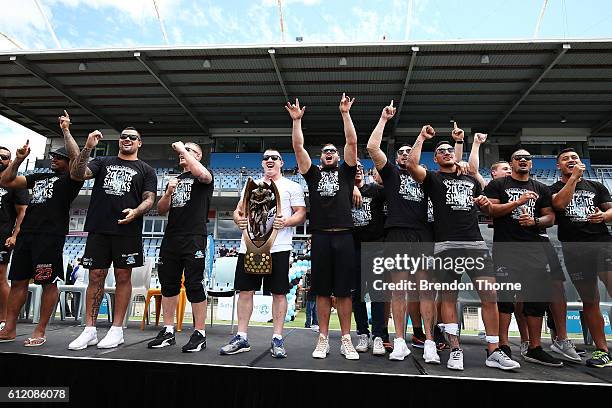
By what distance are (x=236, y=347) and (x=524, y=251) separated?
264 cm

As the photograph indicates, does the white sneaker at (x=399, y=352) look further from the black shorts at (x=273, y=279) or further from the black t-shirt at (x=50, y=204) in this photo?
the black t-shirt at (x=50, y=204)

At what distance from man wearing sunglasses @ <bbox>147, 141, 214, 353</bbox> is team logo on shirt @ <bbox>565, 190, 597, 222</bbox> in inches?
136

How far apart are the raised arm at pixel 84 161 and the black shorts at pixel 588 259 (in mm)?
4510

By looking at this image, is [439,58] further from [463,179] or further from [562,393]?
[562,393]

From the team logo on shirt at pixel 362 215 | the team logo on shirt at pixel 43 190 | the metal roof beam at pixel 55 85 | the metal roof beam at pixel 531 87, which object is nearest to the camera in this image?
the team logo on shirt at pixel 43 190

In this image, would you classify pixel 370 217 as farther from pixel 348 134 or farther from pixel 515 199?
pixel 515 199

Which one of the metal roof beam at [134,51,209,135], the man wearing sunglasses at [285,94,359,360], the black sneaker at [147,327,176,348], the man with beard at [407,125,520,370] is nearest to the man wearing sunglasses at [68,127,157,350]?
the black sneaker at [147,327,176,348]

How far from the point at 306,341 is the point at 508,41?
12125 mm

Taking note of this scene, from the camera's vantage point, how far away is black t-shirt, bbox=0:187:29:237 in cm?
423

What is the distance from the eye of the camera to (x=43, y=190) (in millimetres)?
3732

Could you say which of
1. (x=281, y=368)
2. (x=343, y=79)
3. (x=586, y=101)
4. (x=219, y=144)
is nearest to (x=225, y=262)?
(x=281, y=368)

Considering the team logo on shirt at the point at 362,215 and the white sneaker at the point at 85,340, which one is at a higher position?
the team logo on shirt at the point at 362,215

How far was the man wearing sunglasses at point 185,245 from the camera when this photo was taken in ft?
11.4

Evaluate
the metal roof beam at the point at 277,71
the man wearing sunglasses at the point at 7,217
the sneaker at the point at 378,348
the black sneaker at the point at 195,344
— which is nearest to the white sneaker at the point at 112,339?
the black sneaker at the point at 195,344
